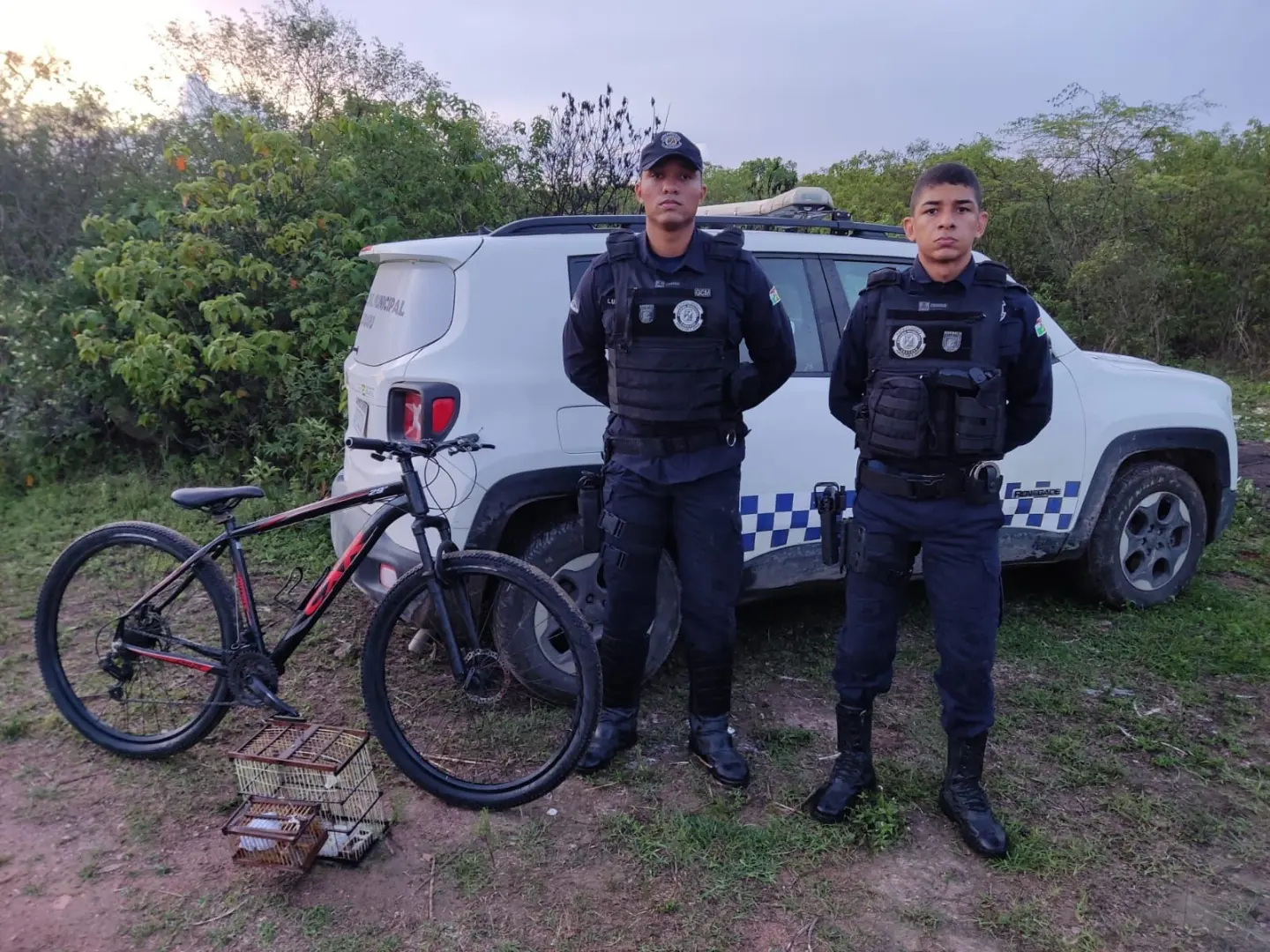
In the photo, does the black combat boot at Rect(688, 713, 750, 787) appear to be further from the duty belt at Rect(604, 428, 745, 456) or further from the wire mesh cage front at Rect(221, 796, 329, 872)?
the wire mesh cage front at Rect(221, 796, 329, 872)

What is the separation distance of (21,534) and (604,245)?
4480 millimetres

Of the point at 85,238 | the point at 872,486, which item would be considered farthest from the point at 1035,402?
the point at 85,238

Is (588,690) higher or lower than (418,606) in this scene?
lower

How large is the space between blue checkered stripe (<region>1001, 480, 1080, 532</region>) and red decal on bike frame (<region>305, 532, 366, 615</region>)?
2.64 meters

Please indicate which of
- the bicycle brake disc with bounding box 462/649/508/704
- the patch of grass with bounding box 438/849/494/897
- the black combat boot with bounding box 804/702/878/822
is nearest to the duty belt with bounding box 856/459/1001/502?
the black combat boot with bounding box 804/702/878/822

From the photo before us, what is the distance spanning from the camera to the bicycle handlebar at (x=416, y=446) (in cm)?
277

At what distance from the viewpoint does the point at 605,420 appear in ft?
10.6

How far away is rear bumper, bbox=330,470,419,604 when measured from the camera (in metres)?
3.09

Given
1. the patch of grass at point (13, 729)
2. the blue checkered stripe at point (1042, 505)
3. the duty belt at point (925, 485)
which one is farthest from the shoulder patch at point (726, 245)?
the patch of grass at point (13, 729)

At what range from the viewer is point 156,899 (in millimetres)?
2451

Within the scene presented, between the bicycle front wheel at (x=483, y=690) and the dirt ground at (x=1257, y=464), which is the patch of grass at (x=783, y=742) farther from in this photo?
the dirt ground at (x=1257, y=464)

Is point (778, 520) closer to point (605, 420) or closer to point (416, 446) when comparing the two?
point (605, 420)

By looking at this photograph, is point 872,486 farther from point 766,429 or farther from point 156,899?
point 156,899

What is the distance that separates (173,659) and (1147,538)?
427 cm
